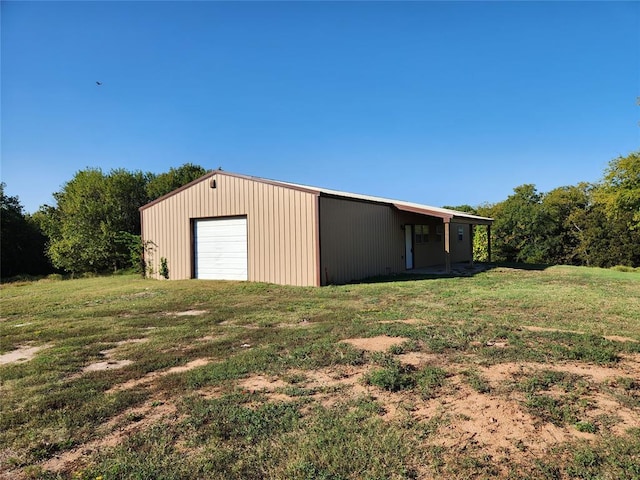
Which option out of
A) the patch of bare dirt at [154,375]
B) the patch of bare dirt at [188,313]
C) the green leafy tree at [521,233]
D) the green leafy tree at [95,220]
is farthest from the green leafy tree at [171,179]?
the patch of bare dirt at [154,375]

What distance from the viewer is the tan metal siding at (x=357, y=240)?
39.9ft

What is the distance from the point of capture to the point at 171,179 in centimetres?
3102

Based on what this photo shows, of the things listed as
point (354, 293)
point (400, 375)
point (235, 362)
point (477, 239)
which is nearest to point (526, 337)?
point (400, 375)

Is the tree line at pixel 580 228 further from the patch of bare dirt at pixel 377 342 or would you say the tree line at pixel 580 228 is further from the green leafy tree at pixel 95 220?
the green leafy tree at pixel 95 220

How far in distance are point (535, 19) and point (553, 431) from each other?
455 inches

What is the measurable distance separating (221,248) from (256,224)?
1.95 m

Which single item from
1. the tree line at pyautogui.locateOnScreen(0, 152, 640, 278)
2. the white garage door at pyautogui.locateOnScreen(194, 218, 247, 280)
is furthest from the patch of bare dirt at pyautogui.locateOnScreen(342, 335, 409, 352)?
the tree line at pyautogui.locateOnScreen(0, 152, 640, 278)

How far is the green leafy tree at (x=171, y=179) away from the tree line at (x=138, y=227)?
7 centimetres

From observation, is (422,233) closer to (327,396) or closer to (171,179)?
(327,396)

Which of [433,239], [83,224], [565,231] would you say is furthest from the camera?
[565,231]

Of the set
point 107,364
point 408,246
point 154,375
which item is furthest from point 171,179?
point 154,375

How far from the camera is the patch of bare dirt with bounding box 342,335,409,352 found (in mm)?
4941

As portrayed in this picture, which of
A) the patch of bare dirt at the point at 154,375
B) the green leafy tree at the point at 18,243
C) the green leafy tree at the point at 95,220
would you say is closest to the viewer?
the patch of bare dirt at the point at 154,375

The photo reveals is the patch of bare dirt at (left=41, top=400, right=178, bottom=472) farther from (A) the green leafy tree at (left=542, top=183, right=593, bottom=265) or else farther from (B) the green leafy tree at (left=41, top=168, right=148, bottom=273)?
(A) the green leafy tree at (left=542, top=183, right=593, bottom=265)
